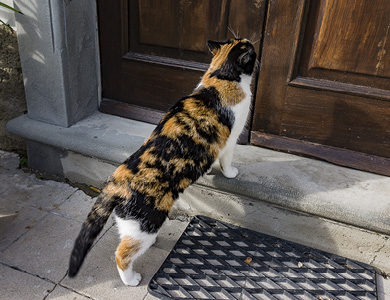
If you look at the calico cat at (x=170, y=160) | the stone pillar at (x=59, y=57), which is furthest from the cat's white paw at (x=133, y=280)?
the stone pillar at (x=59, y=57)

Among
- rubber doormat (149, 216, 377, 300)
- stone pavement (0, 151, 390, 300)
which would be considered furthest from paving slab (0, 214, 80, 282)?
rubber doormat (149, 216, 377, 300)

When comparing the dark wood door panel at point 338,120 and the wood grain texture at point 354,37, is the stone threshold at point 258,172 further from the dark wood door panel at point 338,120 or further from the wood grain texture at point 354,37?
the wood grain texture at point 354,37

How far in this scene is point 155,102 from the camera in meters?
2.71

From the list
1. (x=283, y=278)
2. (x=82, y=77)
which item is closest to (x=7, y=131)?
(x=82, y=77)

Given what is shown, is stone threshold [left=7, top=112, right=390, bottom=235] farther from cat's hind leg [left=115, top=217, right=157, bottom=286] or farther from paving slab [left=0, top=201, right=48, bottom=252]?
cat's hind leg [left=115, top=217, right=157, bottom=286]

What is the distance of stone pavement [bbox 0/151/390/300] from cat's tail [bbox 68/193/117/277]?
34cm

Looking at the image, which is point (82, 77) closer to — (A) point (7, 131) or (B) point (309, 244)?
(A) point (7, 131)

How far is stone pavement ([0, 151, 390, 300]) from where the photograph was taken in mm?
1840

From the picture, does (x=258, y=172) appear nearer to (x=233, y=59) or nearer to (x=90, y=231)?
(x=233, y=59)

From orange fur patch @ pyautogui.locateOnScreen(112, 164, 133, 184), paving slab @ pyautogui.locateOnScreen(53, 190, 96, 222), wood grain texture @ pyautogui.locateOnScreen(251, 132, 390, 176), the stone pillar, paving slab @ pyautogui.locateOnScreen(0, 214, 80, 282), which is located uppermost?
the stone pillar

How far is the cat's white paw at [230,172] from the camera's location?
6.95 feet

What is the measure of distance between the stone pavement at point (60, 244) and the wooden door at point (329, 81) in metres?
0.57

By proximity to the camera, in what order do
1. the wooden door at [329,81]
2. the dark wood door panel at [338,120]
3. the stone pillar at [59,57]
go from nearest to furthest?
the wooden door at [329,81]
the dark wood door panel at [338,120]
the stone pillar at [59,57]

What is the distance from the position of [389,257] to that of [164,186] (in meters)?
1.33
